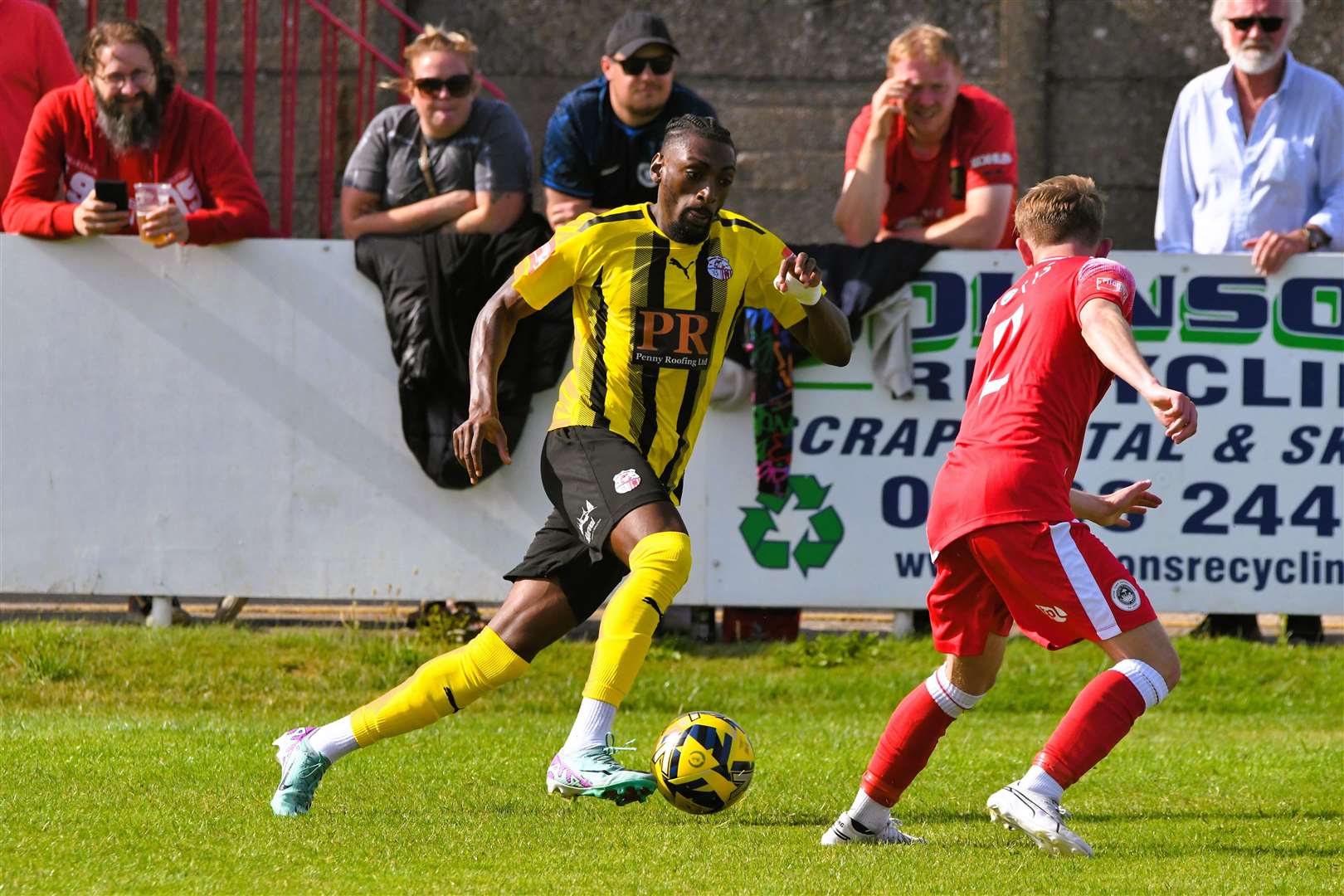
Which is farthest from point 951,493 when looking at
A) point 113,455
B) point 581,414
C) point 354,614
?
point 113,455

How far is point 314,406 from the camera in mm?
9141

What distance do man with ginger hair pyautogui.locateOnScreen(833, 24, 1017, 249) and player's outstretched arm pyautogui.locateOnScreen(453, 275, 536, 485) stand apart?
372 cm

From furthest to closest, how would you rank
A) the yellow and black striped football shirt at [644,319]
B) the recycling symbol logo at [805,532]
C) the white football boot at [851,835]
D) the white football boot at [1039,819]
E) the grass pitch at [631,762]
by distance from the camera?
the recycling symbol logo at [805,532]
the yellow and black striped football shirt at [644,319]
the white football boot at [851,835]
the white football boot at [1039,819]
the grass pitch at [631,762]

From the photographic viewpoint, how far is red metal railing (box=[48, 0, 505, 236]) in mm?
11336

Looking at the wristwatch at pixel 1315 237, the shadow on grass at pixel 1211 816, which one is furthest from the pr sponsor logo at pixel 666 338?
the wristwatch at pixel 1315 237

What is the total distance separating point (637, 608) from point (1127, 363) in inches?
65.3

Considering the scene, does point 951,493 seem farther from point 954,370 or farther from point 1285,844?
point 954,370

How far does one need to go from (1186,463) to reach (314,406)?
4379 mm

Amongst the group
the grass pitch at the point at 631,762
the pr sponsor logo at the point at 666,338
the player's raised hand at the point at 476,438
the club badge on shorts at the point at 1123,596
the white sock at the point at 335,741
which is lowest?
the grass pitch at the point at 631,762

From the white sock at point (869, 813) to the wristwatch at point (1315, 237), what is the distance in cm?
492

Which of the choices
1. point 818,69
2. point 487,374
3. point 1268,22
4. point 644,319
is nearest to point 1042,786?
point 644,319

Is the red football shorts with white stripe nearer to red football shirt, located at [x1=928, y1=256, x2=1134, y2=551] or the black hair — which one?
red football shirt, located at [x1=928, y1=256, x2=1134, y2=551]

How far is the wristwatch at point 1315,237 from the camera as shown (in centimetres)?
909

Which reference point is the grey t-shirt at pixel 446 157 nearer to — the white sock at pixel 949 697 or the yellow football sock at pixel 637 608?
the yellow football sock at pixel 637 608
